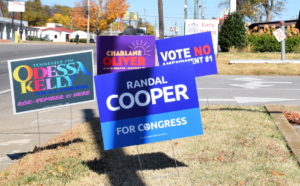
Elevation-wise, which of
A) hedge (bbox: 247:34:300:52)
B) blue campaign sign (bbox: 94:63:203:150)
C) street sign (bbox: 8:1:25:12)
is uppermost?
street sign (bbox: 8:1:25:12)

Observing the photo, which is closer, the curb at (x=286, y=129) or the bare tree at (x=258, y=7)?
the curb at (x=286, y=129)

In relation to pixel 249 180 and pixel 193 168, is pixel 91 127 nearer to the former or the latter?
pixel 193 168

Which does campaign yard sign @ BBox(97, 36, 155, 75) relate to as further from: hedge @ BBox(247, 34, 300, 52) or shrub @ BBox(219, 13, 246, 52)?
hedge @ BBox(247, 34, 300, 52)

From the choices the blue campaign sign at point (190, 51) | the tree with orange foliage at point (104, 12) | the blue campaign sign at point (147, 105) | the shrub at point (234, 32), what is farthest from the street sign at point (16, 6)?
the blue campaign sign at point (147, 105)

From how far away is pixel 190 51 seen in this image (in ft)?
27.6

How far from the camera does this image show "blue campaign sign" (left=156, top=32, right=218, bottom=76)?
824cm

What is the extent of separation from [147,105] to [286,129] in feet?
11.9

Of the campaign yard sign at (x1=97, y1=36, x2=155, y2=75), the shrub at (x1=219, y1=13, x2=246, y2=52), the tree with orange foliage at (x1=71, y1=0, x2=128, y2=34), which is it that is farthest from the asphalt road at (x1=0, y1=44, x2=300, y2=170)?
the tree with orange foliage at (x1=71, y1=0, x2=128, y2=34)

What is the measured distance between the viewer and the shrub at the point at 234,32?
103ft

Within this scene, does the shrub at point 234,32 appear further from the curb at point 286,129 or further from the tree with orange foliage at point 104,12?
the tree with orange foliage at point 104,12

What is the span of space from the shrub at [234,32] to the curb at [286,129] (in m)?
21.6

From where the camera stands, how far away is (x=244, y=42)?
105 feet

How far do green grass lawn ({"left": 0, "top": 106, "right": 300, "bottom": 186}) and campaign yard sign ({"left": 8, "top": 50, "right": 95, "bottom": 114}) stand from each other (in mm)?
682

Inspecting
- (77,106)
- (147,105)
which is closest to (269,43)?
(77,106)
